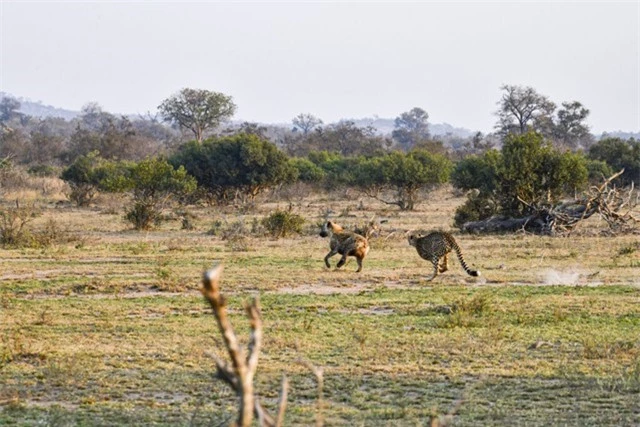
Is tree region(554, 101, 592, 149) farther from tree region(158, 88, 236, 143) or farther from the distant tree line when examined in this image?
tree region(158, 88, 236, 143)

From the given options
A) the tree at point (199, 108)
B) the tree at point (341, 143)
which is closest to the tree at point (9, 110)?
the tree at point (199, 108)

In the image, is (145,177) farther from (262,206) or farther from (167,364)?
(167,364)

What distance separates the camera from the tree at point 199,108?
74500 millimetres

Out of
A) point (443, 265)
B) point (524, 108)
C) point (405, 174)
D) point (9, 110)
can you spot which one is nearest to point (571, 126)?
point (524, 108)

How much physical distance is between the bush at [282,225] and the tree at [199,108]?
4720 centimetres

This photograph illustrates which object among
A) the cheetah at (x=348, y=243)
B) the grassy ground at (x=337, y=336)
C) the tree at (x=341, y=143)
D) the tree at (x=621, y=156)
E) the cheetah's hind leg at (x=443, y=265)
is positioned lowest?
the grassy ground at (x=337, y=336)

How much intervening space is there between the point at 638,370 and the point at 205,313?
628 centimetres

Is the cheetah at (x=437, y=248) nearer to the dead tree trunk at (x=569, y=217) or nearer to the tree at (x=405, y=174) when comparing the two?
the dead tree trunk at (x=569, y=217)

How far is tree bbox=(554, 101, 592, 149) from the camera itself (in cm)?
7500

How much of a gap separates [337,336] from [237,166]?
28549mm

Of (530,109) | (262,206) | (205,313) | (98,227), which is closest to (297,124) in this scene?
(530,109)

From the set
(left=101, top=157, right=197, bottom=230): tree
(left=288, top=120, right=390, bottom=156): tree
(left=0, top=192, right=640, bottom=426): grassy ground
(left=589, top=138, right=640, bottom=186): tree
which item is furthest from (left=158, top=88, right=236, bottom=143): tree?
(left=0, top=192, right=640, bottom=426): grassy ground

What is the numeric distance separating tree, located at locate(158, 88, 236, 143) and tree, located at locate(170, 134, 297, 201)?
33.0m

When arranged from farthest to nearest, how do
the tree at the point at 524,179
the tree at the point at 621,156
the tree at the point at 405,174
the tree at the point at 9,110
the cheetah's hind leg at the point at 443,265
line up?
1. the tree at the point at 9,110
2. the tree at the point at 621,156
3. the tree at the point at 405,174
4. the tree at the point at 524,179
5. the cheetah's hind leg at the point at 443,265
